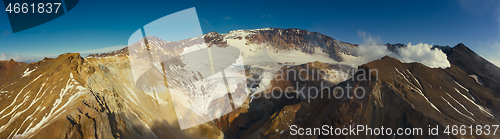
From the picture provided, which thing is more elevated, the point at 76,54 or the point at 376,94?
the point at 76,54

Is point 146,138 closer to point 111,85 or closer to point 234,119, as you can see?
point 111,85

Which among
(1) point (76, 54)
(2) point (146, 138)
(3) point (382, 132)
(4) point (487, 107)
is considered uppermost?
(1) point (76, 54)

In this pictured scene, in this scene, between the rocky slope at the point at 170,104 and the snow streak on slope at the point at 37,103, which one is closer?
the snow streak on slope at the point at 37,103

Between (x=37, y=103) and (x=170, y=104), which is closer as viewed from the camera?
(x=37, y=103)

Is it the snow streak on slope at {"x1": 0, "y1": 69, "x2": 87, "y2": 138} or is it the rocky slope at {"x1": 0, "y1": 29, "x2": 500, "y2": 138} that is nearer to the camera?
the snow streak on slope at {"x1": 0, "y1": 69, "x2": 87, "y2": 138}

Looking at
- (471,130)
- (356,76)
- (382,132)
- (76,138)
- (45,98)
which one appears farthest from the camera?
(356,76)

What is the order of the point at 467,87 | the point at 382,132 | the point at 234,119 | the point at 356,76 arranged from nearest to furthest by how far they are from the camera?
1. the point at 382,132
2. the point at 356,76
3. the point at 467,87
4. the point at 234,119

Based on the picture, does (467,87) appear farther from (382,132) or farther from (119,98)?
(119,98)

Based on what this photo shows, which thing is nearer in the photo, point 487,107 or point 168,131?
point 168,131

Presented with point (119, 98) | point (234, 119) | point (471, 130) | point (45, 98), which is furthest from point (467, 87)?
point (45, 98)

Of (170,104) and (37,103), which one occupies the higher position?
(37,103)
